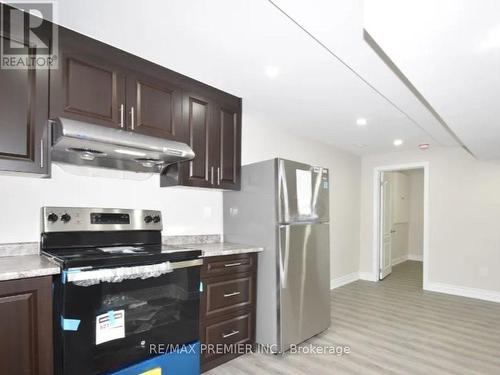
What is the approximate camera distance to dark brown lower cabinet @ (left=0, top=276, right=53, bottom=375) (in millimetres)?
1478

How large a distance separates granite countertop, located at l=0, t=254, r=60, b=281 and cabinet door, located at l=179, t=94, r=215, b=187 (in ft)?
3.63

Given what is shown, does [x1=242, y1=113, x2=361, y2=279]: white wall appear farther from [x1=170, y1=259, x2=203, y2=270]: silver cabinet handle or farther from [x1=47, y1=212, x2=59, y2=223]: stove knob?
[x1=47, y1=212, x2=59, y2=223]: stove knob

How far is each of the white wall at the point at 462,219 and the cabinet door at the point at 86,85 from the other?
15.4 feet

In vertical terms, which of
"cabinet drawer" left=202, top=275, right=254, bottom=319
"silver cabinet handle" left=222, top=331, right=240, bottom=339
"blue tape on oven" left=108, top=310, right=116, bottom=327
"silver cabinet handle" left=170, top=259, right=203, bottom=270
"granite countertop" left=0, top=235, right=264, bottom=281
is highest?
"granite countertop" left=0, top=235, right=264, bottom=281

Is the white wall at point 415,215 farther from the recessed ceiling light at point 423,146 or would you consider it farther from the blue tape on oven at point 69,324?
the blue tape on oven at point 69,324

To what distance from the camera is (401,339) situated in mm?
3023

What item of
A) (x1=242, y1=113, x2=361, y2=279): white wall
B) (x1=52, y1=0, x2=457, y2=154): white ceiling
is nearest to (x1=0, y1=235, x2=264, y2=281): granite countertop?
(x1=242, y1=113, x2=361, y2=279): white wall

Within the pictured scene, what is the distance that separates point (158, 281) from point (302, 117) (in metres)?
2.33

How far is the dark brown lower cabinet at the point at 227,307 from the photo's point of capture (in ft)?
7.92

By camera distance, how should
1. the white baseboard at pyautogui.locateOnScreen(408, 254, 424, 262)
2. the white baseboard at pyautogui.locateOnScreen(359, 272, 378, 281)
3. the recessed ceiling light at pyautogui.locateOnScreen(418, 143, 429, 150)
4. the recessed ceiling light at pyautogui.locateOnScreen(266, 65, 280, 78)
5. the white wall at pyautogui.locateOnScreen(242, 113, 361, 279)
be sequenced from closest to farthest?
the recessed ceiling light at pyautogui.locateOnScreen(266, 65, 280, 78) → the white wall at pyautogui.locateOnScreen(242, 113, 361, 279) → the recessed ceiling light at pyautogui.locateOnScreen(418, 143, 429, 150) → the white baseboard at pyautogui.locateOnScreen(359, 272, 378, 281) → the white baseboard at pyautogui.locateOnScreen(408, 254, 424, 262)

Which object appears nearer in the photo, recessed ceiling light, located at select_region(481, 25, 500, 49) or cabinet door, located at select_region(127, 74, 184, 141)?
recessed ceiling light, located at select_region(481, 25, 500, 49)

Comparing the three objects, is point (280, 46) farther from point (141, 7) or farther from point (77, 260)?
point (77, 260)

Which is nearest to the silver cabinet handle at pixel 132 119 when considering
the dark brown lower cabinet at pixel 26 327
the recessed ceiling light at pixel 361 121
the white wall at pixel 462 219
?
the dark brown lower cabinet at pixel 26 327

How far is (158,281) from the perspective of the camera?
6.57 ft
